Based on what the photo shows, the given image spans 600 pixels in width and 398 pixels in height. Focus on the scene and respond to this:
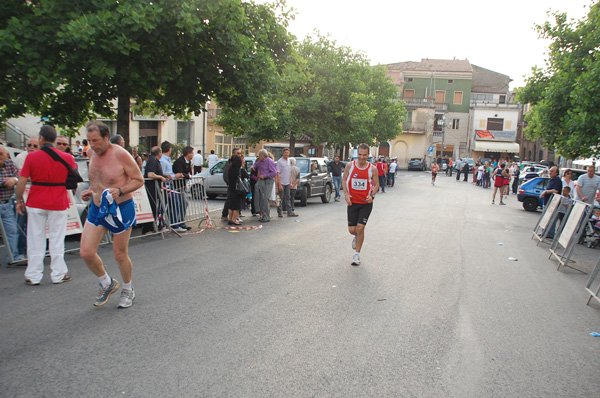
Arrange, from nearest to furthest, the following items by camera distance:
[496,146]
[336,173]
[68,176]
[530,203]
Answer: [68,176], [336,173], [530,203], [496,146]

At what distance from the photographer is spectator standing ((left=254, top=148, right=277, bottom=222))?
12438mm

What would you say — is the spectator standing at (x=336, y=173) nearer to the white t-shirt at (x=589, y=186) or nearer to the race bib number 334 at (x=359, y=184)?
the white t-shirt at (x=589, y=186)

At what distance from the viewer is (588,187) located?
38.9 ft

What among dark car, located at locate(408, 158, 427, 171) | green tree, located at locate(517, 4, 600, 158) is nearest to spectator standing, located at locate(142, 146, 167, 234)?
green tree, located at locate(517, 4, 600, 158)

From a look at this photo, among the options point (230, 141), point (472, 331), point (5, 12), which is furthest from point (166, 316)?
point (230, 141)

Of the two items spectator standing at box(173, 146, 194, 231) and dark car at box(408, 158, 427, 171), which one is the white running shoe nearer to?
spectator standing at box(173, 146, 194, 231)

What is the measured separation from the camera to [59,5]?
9320mm

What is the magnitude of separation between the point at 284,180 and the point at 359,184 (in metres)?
6.05

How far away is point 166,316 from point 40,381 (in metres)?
1.57

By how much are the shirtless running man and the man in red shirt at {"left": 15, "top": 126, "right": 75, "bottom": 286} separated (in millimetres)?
1301

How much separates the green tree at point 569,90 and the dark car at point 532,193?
5.28ft

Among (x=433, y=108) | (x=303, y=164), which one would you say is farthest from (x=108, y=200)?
(x=433, y=108)

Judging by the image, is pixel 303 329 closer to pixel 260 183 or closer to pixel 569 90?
pixel 260 183

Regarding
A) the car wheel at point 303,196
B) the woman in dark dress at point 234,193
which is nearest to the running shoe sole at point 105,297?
the woman in dark dress at point 234,193
